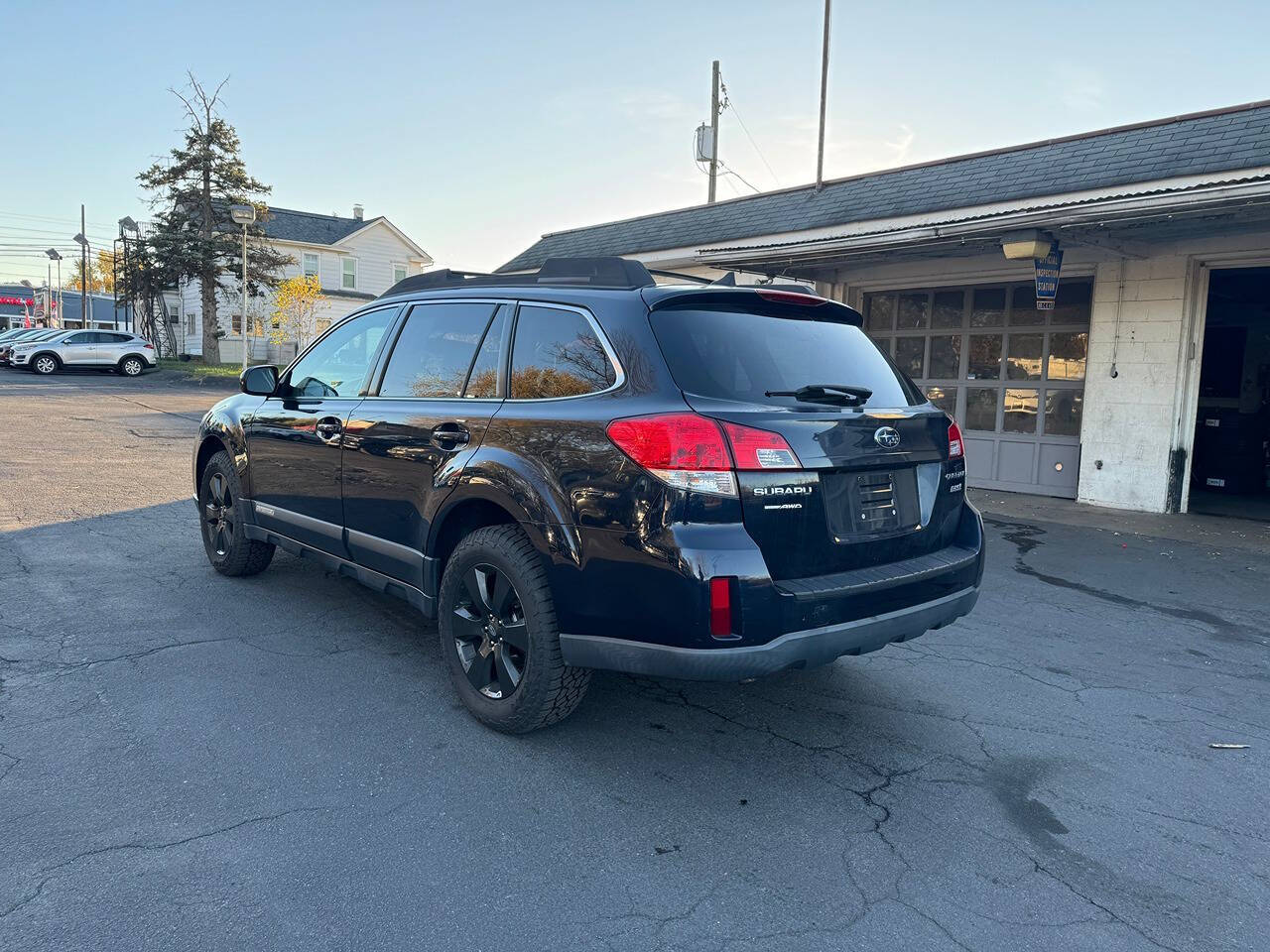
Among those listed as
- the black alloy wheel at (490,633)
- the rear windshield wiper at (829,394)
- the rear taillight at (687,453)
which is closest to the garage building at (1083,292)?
the rear windshield wiper at (829,394)

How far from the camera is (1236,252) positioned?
927 centimetres

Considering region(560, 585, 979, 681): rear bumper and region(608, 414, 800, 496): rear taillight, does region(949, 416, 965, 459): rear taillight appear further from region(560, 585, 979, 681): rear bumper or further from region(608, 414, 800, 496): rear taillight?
region(608, 414, 800, 496): rear taillight

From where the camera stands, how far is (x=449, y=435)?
370cm

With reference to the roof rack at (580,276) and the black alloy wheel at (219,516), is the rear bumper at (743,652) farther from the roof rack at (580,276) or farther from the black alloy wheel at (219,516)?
the black alloy wheel at (219,516)

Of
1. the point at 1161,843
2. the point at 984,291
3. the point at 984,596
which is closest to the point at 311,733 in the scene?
the point at 1161,843

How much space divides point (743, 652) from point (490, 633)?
1.16 meters

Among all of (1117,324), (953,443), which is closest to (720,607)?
(953,443)

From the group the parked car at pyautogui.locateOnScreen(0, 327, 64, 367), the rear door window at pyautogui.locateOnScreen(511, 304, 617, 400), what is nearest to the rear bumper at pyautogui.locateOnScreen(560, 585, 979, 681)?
the rear door window at pyautogui.locateOnScreen(511, 304, 617, 400)

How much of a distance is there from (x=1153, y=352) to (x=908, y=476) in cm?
835

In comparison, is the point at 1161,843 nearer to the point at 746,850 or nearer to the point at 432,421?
the point at 746,850

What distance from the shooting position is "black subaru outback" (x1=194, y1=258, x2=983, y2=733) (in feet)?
9.47

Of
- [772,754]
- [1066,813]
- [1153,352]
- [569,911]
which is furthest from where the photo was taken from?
[1153,352]

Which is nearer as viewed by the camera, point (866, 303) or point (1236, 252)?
point (1236, 252)

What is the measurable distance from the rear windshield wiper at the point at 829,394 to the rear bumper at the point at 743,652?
2.72 feet
